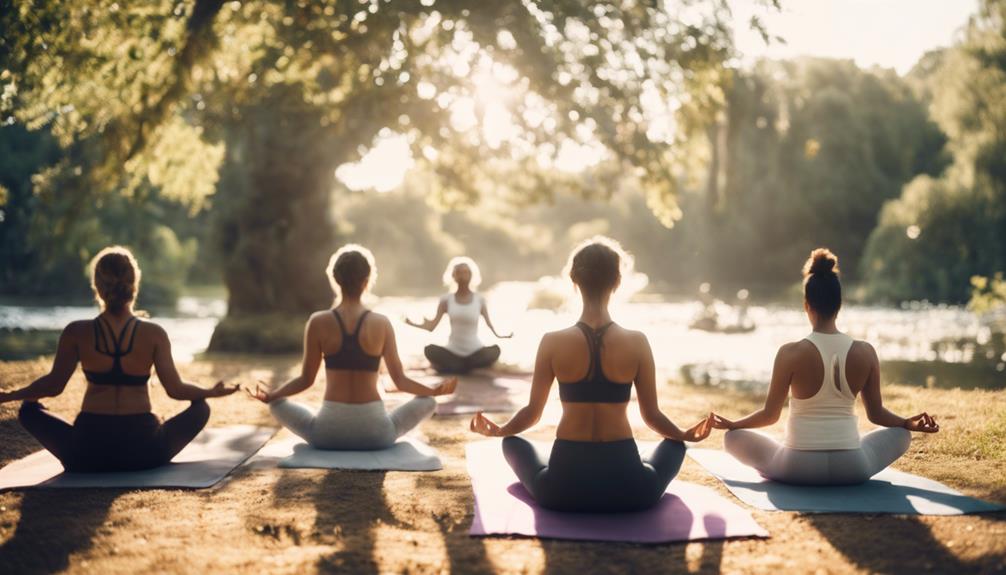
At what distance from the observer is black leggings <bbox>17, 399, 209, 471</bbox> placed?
5.15m

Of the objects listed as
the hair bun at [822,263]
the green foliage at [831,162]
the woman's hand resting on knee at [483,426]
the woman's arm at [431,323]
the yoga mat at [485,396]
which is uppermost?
the green foliage at [831,162]

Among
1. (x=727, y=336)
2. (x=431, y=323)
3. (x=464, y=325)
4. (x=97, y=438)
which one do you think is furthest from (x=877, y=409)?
(x=727, y=336)

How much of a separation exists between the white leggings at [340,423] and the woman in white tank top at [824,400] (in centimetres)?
238

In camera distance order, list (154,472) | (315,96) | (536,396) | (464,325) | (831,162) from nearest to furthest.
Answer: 1. (536,396)
2. (154,472)
3. (464,325)
4. (315,96)
5. (831,162)

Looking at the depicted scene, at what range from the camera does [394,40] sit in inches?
518

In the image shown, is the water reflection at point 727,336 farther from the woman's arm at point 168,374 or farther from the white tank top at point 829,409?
the woman's arm at point 168,374

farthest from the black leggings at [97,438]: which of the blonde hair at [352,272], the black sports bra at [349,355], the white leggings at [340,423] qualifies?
the blonde hair at [352,272]

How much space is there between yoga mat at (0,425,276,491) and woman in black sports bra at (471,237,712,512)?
1.87 meters

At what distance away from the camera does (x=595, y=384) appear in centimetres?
443

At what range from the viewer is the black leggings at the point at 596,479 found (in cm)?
444

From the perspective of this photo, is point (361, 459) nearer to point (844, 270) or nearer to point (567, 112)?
point (567, 112)

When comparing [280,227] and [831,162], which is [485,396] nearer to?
[280,227]

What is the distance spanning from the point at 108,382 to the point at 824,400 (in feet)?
13.2

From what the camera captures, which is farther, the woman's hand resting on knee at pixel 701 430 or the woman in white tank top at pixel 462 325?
the woman in white tank top at pixel 462 325
